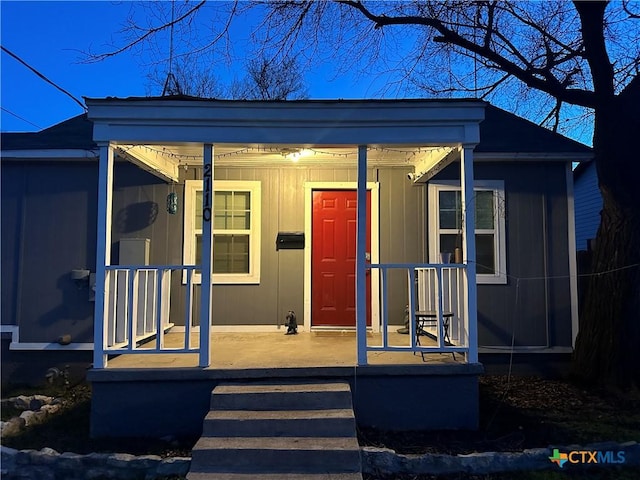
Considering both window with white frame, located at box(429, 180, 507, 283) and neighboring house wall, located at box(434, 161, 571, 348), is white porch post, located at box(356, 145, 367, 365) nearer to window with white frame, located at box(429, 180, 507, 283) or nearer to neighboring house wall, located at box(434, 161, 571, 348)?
window with white frame, located at box(429, 180, 507, 283)

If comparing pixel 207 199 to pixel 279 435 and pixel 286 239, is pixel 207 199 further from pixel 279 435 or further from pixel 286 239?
pixel 279 435

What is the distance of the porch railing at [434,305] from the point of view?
3920mm

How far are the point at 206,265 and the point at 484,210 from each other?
3.59 meters

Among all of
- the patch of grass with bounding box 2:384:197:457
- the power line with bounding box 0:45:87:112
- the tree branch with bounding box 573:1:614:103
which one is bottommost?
the patch of grass with bounding box 2:384:197:457

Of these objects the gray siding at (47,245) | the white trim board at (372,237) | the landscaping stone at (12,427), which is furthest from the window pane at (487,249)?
the landscaping stone at (12,427)

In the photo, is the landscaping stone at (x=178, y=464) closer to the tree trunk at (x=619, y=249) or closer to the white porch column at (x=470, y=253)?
the white porch column at (x=470, y=253)

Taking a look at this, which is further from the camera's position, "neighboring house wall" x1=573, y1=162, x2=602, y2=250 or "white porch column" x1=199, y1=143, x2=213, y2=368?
"neighboring house wall" x1=573, y1=162, x2=602, y2=250

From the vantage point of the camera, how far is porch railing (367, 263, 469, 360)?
12.9ft

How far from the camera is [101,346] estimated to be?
384 cm

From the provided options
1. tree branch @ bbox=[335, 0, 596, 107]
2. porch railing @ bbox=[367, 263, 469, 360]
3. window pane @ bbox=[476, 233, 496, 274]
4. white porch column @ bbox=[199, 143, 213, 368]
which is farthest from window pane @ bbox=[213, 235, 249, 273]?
tree branch @ bbox=[335, 0, 596, 107]

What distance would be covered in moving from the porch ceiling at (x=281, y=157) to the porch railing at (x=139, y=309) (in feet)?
3.84

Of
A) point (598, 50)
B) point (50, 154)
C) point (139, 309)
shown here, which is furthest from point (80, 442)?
point (598, 50)

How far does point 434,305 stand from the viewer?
5035mm

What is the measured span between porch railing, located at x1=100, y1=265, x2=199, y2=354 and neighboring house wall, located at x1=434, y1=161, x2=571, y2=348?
3.60 meters
